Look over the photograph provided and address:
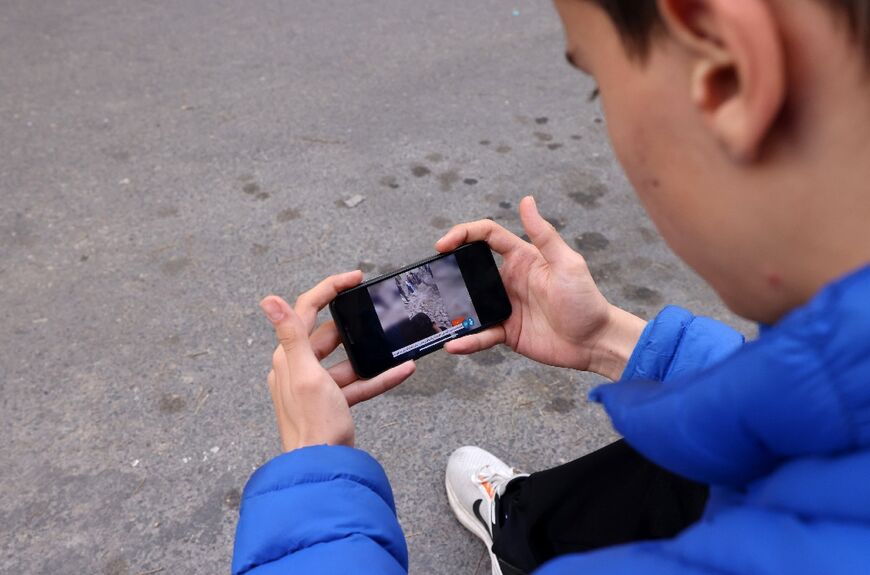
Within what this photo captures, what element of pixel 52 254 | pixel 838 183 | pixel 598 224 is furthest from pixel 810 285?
pixel 52 254

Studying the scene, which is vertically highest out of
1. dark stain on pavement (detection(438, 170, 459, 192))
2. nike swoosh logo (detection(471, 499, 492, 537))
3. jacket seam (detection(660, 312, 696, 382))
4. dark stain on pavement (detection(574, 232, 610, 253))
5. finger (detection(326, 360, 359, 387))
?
jacket seam (detection(660, 312, 696, 382))

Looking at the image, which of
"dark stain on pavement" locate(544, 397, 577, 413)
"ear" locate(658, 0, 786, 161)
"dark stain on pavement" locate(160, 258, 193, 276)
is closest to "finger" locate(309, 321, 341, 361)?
"dark stain on pavement" locate(544, 397, 577, 413)

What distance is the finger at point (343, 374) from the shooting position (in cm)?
124

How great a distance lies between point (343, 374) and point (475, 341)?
0.76 ft

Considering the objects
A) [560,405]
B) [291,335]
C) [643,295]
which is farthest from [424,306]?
[643,295]

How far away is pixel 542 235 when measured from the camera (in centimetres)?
121

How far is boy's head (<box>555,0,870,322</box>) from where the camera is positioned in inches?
15.9

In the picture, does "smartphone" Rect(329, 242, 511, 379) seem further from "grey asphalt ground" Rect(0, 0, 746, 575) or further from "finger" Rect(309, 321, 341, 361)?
"grey asphalt ground" Rect(0, 0, 746, 575)

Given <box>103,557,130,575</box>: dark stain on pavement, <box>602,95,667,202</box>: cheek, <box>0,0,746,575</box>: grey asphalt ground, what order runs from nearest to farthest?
<box>602,95,667,202</box>: cheek → <box>103,557,130,575</box>: dark stain on pavement → <box>0,0,746,575</box>: grey asphalt ground

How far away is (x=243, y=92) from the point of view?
10.1 feet

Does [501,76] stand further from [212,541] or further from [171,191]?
[212,541]

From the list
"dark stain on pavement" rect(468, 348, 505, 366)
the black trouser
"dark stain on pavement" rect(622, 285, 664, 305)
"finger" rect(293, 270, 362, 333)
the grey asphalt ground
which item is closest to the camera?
the black trouser

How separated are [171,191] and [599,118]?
170 cm

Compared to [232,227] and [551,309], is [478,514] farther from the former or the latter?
[232,227]
